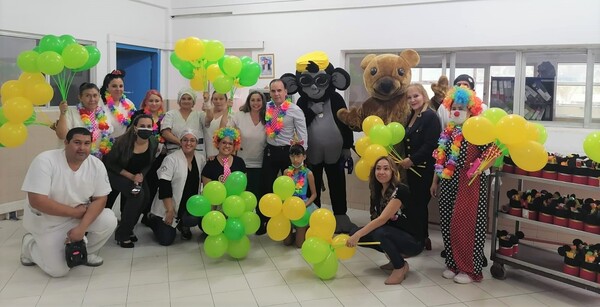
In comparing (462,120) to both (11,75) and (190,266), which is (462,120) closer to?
(190,266)

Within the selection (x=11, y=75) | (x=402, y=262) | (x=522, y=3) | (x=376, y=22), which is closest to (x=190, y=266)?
(x=402, y=262)

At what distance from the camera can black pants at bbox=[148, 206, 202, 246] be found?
4434 mm

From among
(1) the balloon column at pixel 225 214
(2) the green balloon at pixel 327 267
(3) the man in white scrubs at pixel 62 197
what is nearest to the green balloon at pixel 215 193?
(1) the balloon column at pixel 225 214

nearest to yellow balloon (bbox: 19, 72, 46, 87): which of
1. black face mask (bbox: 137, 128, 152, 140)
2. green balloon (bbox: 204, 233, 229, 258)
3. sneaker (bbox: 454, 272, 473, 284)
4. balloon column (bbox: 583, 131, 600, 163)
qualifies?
black face mask (bbox: 137, 128, 152, 140)

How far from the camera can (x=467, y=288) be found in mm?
3664

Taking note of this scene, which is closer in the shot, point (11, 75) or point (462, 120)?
point (462, 120)

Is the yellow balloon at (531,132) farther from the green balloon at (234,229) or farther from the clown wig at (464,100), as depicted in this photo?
the green balloon at (234,229)

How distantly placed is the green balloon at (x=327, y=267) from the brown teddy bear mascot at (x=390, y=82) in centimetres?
148

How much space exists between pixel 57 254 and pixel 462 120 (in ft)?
9.97

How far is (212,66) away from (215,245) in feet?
5.63

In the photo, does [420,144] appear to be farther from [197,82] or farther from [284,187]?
[197,82]

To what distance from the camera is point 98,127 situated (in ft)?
14.5

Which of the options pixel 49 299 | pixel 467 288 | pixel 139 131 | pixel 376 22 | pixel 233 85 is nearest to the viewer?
pixel 49 299

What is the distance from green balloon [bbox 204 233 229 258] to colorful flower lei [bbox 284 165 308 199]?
729 mm
